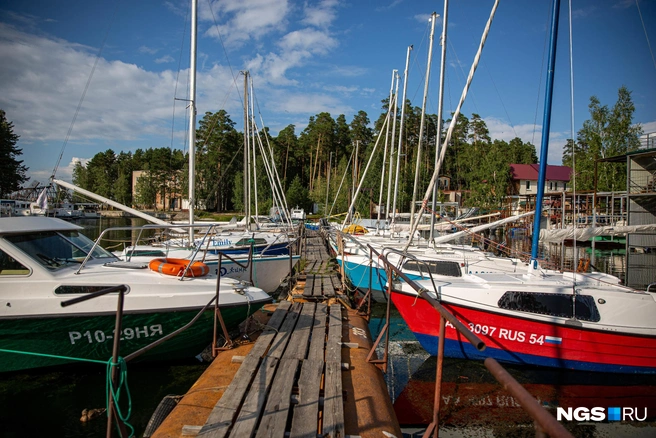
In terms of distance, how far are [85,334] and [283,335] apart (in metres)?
3.32

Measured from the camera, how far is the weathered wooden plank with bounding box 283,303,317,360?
215 inches

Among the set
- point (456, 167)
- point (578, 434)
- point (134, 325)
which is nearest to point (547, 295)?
point (578, 434)

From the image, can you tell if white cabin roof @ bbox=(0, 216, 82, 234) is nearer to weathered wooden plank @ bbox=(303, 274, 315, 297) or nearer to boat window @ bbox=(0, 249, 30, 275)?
boat window @ bbox=(0, 249, 30, 275)

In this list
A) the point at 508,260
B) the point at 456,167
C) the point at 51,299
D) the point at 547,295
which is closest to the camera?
the point at 51,299

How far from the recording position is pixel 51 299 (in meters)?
6.23

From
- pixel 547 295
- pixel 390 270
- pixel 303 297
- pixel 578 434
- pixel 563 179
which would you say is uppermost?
pixel 563 179

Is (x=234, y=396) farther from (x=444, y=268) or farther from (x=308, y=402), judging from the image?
(x=444, y=268)

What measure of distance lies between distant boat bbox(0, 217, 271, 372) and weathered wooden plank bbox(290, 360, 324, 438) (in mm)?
2340

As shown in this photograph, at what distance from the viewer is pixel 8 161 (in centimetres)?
5341

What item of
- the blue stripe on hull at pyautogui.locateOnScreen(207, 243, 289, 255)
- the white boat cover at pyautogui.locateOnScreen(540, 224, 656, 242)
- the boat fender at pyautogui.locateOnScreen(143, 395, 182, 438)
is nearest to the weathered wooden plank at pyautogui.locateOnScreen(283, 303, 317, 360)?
the boat fender at pyautogui.locateOnScreen(143, 395, 182, 438)

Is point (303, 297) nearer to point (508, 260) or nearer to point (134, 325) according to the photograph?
point (134, 325)

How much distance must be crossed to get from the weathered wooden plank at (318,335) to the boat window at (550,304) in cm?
370

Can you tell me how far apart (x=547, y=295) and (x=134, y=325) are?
7.94 meters

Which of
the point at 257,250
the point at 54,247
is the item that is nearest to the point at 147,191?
the point at 257,250
